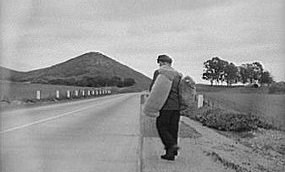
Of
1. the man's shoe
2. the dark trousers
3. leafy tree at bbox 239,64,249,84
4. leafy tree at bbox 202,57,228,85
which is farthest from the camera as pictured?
the man's shoe

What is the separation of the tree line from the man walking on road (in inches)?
14.6

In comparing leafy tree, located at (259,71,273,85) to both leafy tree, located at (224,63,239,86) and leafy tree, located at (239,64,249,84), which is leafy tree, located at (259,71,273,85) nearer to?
leafy tree, located at (239,64,249,84)

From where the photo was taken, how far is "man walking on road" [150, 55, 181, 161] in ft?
16.9

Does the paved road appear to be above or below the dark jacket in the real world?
below

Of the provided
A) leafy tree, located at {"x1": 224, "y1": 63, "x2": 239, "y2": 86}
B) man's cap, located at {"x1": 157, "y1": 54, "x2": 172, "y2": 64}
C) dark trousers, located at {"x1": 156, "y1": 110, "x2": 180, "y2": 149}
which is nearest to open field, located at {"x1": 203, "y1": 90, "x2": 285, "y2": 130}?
dark trousers, located at {"x1": 156, "y1": 110, "x2": 180, "y2": 149}

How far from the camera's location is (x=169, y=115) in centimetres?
577

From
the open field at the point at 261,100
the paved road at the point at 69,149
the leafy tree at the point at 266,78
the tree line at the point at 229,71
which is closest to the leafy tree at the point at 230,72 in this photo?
the tree line at the point at 229,71

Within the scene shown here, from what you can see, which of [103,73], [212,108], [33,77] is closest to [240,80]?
[103,73]

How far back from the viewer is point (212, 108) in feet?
36.0

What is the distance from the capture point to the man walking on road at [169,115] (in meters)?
5.14

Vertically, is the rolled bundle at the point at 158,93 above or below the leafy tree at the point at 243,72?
below

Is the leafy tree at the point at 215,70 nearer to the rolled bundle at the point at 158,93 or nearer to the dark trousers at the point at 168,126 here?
the rolled bundle at the point at 158,93

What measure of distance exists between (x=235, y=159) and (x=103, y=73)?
2577 mm

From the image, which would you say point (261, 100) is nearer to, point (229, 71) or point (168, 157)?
point (168, 157)
